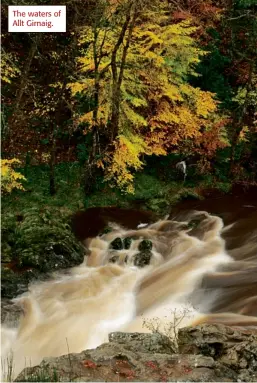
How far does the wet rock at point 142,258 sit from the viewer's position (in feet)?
38.9

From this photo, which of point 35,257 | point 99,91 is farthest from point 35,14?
point 35,257

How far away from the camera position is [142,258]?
39.3 feet

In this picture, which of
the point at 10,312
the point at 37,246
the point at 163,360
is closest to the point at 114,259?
the point at 37,246

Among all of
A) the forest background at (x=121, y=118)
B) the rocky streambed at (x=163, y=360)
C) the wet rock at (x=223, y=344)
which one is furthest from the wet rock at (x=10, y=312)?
the wet rock at (x=223, y=344)

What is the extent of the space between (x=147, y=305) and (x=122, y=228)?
403 centimetres

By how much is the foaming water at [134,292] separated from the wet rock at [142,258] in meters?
0.03

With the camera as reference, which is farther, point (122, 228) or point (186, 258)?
point (122, 228)

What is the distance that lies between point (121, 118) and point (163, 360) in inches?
390

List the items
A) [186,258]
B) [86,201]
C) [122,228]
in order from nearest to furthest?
1. [186,258]
2. [122,228]
3. [86,201]

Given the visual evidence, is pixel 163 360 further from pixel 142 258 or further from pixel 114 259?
pixel 114 259

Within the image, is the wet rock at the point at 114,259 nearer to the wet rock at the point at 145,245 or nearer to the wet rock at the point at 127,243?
the wet rock at the point at 127,243

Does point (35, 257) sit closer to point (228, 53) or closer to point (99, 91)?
point (99, 91)

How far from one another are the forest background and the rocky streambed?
4.61 meters

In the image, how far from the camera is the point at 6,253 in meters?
11.6
